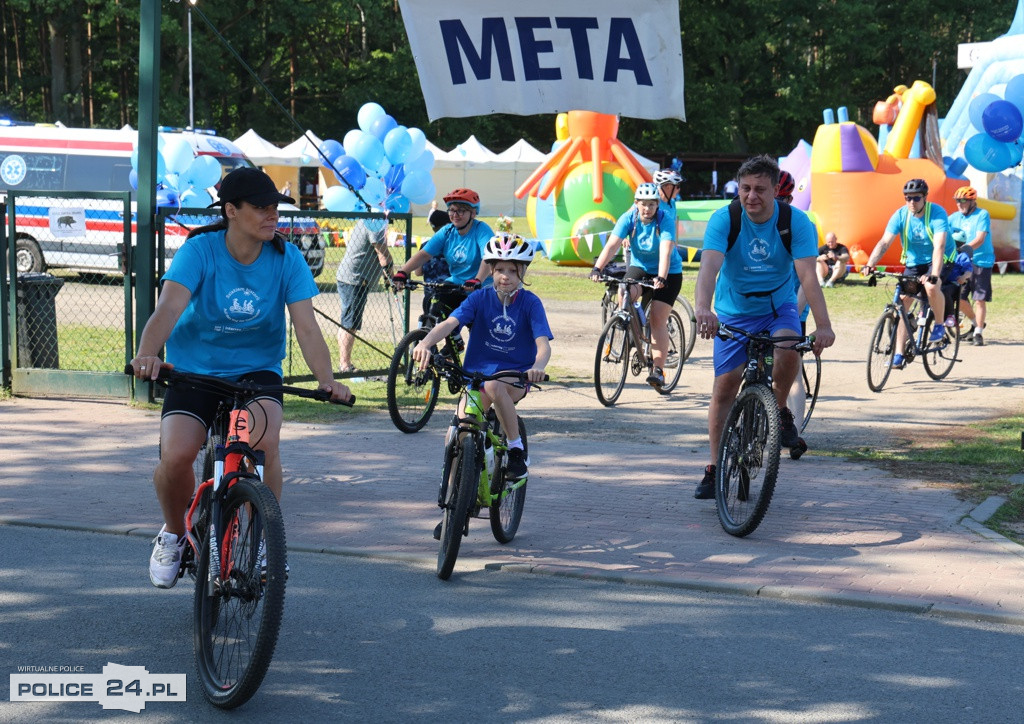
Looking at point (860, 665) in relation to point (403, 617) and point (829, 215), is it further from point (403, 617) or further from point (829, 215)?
point (829, 215)

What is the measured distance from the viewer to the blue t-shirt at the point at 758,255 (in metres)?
7.54

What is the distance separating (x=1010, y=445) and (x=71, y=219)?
28.4ft

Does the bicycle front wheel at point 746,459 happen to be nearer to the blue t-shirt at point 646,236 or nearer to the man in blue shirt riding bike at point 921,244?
the blue t-shirt at point 646,236

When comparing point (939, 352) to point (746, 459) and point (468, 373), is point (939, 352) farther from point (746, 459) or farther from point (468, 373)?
point (468, 373)

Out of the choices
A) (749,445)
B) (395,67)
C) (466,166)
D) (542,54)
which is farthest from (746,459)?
(395,67)

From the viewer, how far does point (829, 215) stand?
Answer: 2633 centimetres

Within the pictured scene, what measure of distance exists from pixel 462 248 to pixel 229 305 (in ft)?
18.8

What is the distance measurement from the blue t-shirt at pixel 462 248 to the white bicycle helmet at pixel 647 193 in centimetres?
199

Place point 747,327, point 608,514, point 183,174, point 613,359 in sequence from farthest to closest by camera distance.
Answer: point 183,174, point 613,359, point 747,327, point 608,514

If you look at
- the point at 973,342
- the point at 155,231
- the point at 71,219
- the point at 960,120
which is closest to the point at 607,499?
the point at 155,231

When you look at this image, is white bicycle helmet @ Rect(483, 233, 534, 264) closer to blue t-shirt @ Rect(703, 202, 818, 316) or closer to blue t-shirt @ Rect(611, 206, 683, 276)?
blue t-shirt @ Rect(703, 202, 818, 316)

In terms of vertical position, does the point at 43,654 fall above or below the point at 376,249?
below

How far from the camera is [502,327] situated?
22.1ft

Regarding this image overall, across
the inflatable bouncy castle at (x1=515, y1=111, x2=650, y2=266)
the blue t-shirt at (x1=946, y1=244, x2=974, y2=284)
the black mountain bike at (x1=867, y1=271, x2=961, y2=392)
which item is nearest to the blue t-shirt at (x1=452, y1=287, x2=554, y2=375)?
the black mountain bike at (x1=867, y1=271, x2=961, y2=392)
